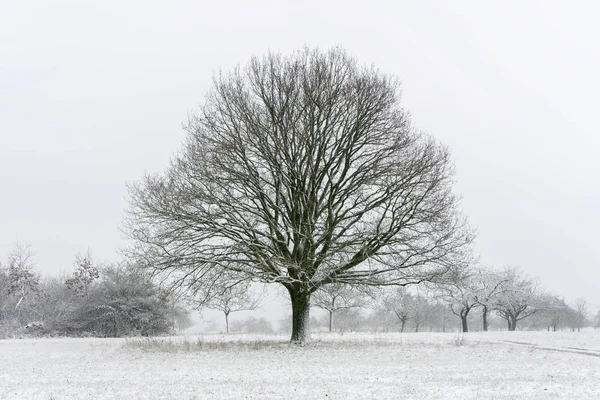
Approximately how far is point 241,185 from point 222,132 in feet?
8.20

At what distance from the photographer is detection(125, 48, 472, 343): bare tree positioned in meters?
19.5

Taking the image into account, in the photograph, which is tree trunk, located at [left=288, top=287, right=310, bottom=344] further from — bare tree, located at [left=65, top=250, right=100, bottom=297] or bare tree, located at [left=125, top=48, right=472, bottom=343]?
bare tree, located at [left=65, top=250, right=100, bottom=297]

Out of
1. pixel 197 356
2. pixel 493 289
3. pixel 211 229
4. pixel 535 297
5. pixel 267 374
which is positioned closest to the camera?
pixel 267 374

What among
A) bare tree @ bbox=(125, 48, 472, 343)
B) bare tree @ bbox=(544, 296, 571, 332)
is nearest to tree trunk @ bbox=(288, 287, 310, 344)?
bare tree @ bbox=(125, 48, 472, 343)

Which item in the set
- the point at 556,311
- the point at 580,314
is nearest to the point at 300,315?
the point at 556,311

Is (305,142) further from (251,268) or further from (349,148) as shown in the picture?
(251,268)

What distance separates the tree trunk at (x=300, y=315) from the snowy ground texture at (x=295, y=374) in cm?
131

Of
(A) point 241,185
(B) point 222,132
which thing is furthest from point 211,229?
(B) point 222,132

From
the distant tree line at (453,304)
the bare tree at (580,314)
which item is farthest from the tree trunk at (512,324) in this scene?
the bare tree at (580,314)

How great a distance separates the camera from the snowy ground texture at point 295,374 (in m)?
9.94

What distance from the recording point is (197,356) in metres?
17.2

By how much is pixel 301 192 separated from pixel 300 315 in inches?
225

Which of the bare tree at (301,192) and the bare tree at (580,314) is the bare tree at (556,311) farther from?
the bare tree at (301,192)

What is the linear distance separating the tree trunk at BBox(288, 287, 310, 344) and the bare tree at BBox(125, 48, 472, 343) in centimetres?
8
